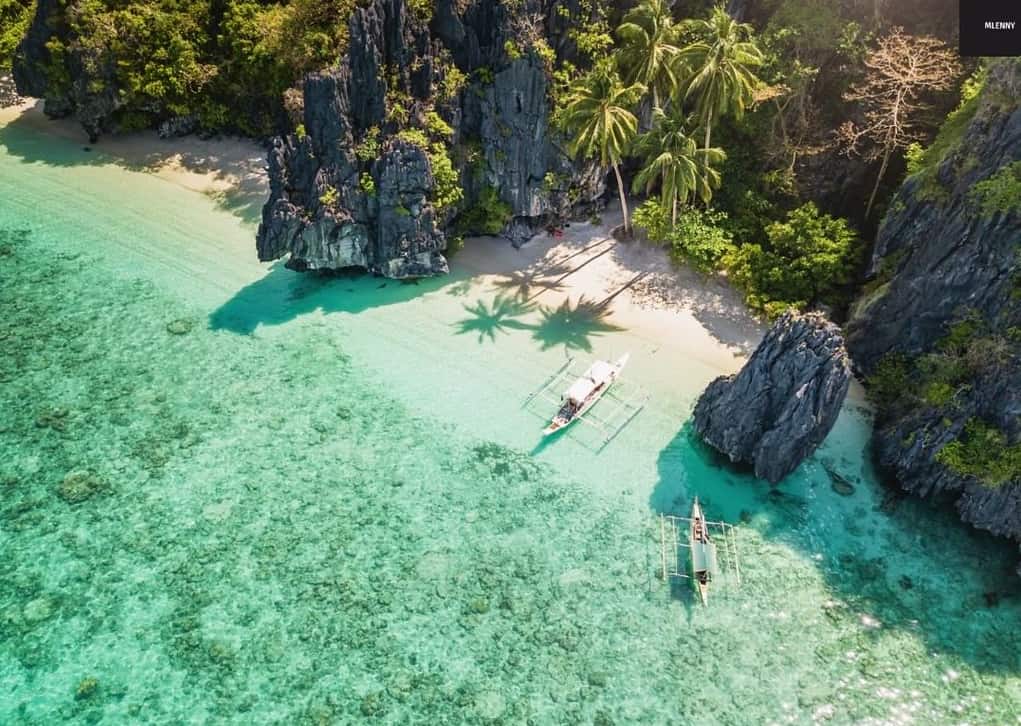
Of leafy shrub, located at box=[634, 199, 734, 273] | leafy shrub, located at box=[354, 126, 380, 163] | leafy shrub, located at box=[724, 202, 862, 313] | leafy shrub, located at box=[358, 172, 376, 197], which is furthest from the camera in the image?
leafy shrub, located at box=[358, 172, 376, 197]

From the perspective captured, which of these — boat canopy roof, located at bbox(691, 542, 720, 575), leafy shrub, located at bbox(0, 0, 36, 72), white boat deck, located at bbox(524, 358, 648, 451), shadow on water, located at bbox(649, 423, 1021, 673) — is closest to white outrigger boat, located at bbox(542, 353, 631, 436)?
white boat deck, located at bbox(524, 358, 648, 451)

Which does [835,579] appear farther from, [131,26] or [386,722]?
[131,26]

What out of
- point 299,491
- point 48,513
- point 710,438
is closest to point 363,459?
point 299,491

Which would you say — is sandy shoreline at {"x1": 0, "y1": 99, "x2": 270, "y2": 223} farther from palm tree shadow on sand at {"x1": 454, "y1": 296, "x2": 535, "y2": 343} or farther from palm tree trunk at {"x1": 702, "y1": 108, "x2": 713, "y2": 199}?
palm tree trunk at {"x1": 702, "y1": 108, "x2": 713, "y2": 199}

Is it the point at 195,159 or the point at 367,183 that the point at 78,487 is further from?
the point at 195,159

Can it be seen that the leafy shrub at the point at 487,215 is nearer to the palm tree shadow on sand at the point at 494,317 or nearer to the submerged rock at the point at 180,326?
the palm tree shadow on sand at the point at 494,317
